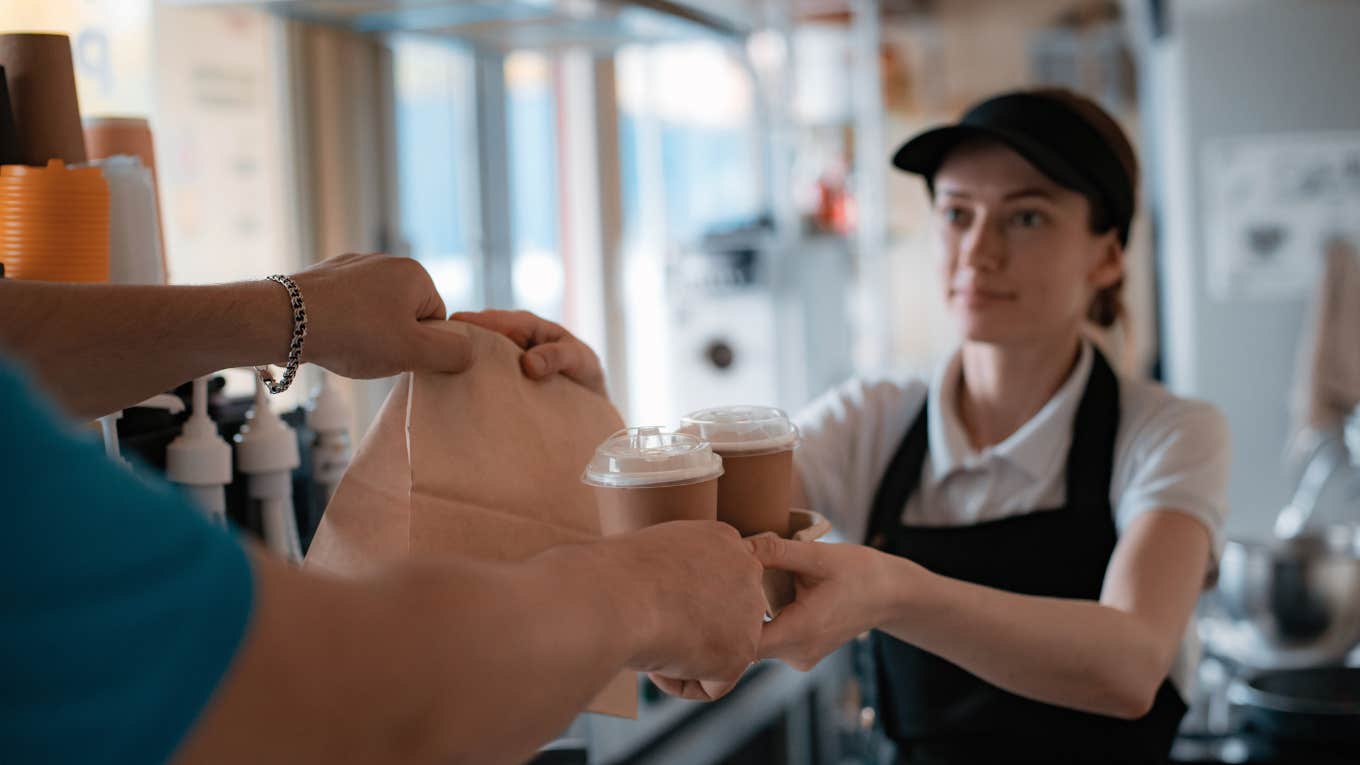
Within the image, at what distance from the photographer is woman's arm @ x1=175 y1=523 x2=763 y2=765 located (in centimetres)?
52

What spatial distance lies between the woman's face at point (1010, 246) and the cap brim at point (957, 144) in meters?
0.03

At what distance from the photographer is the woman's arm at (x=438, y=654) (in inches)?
20.5

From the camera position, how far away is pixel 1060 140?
1582 mm

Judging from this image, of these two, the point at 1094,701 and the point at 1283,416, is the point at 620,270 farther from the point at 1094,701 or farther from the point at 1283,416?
the point at 1094,701

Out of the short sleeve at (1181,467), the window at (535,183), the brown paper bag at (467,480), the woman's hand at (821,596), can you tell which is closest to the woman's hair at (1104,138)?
the short sleeve at (1181,467)

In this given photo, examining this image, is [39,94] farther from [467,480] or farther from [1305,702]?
[1305,702]

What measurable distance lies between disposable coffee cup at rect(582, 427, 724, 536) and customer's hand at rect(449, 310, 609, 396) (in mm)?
190

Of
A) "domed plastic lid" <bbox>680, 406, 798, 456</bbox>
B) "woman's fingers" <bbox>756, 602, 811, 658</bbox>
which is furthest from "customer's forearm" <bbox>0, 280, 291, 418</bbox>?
"woman's fingers" <bbox>756, 602, 811, 658</bbox>

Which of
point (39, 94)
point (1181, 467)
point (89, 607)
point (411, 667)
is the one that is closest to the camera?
point (89, 607)

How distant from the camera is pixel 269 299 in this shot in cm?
97

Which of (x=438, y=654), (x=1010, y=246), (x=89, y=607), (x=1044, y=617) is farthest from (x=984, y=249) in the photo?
(x=89, y=607)

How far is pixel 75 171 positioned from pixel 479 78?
235cm

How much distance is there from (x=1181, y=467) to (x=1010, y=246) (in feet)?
1.21

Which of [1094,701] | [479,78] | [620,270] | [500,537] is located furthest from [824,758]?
[500,537]
